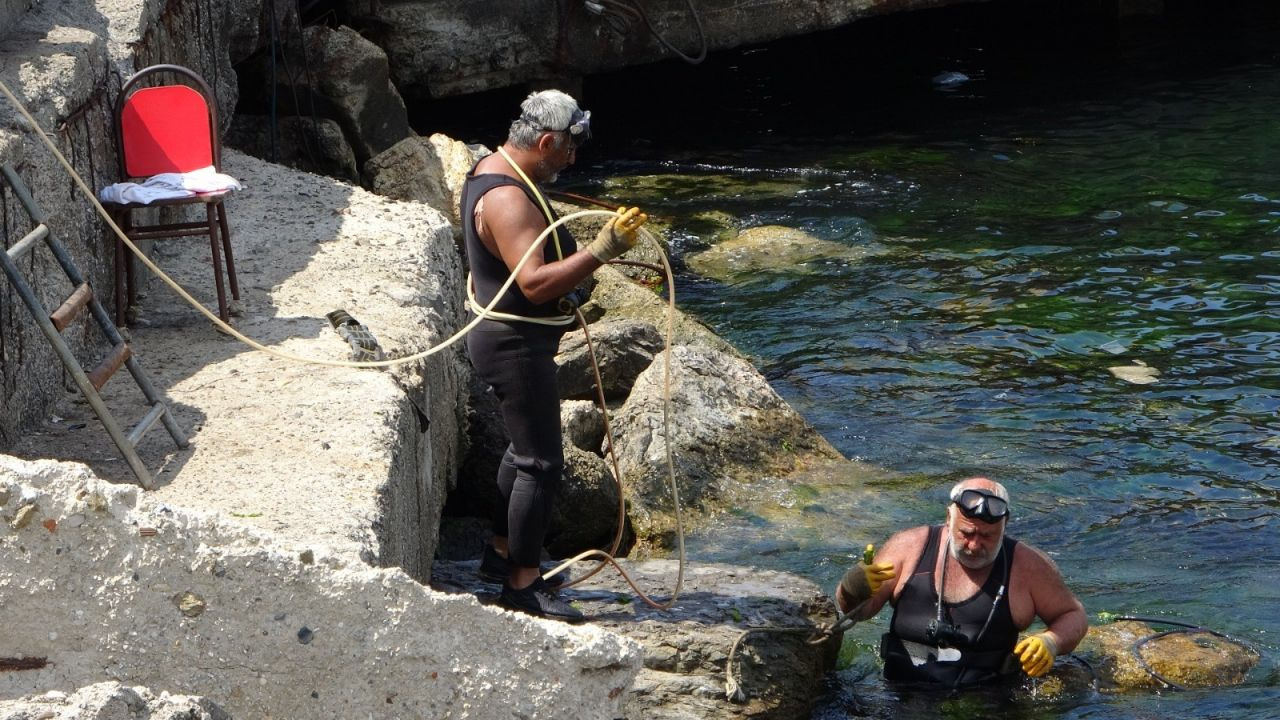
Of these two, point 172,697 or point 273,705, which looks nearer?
point 172,697

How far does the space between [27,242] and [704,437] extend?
13.6ft

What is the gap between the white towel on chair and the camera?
579 centimetres

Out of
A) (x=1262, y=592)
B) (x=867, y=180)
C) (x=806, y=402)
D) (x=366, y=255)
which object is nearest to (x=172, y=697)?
(x=366, y=255)

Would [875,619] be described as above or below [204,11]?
below

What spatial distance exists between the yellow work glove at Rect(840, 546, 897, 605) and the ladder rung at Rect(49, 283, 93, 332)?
2998 mm

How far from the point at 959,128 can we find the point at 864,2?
69.3 inches

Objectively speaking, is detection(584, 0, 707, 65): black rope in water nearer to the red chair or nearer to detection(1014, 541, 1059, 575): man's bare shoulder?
the red chair

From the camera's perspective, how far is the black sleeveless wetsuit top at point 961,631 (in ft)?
19.3

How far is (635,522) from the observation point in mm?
7324

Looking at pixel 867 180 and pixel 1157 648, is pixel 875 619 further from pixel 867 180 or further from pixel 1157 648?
pixel 867 180

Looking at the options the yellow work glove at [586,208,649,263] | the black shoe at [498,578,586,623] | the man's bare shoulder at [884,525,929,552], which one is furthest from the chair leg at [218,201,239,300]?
the man's bare shoulder at [884,525,929,552]

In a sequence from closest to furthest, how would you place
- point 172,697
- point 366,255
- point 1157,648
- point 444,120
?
point 172,697, point 1157,648, point 366,255, point 444,120

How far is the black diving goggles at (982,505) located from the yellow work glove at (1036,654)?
487 millimetres

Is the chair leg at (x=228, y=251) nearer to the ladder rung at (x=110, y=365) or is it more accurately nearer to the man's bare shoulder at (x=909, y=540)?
the ladder rung at (x=110, y=365)
